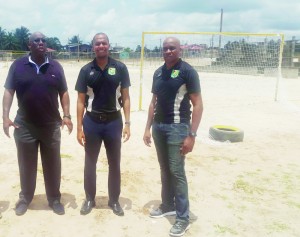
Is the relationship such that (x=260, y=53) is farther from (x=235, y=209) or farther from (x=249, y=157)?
(x=235, y=209)

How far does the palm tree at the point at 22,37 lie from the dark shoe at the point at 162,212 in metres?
67.6

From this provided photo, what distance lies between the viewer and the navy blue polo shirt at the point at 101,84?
3559 millimetres

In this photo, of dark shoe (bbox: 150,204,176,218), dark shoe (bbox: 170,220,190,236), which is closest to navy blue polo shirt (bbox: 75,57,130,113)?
dark shoe (bbox: 150,204,176,218)

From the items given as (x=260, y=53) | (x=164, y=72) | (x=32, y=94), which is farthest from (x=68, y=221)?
(x=260, y=53)

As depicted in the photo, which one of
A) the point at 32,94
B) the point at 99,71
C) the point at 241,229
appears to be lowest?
the point at 241,229

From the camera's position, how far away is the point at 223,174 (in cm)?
529

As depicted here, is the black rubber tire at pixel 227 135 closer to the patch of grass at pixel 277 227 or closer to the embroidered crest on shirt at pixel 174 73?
the patch of grass at pixel 277 227

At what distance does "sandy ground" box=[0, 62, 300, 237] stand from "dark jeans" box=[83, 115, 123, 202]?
13.6 inches

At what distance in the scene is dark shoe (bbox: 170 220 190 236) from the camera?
11.4ft

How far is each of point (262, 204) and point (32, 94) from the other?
312cm

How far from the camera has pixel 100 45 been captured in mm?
3498

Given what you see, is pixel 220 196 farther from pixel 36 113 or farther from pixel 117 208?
pixel 36 113

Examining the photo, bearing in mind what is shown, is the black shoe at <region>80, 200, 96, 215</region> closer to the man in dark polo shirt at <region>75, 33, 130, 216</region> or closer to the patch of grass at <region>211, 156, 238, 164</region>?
the man in dark polo shirt at <region>75, 33, 130, 216</region>

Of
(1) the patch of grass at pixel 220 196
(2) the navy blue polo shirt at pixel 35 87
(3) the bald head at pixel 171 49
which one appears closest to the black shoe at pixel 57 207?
(2) the navy blue polo shirt at pixel 35 87
